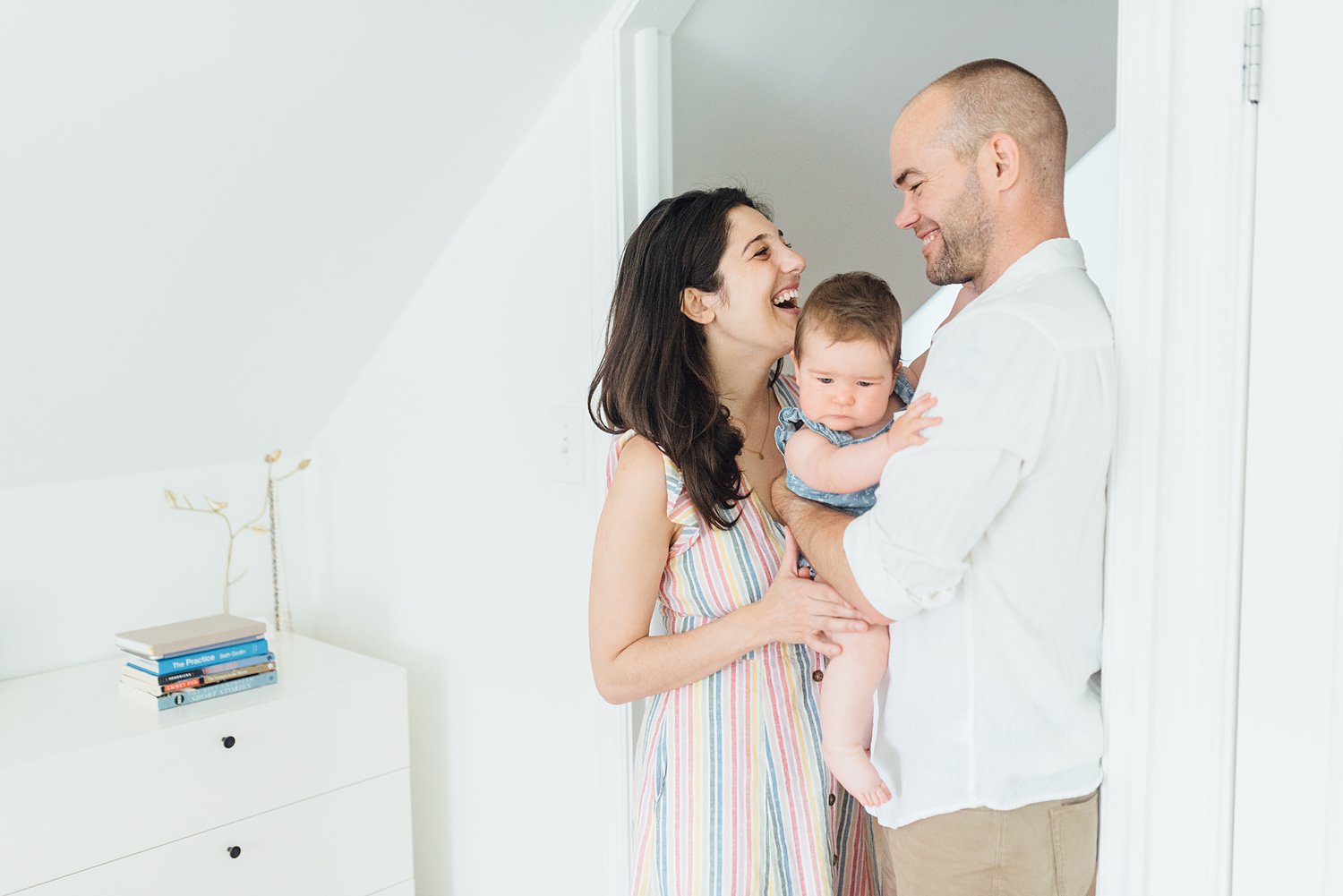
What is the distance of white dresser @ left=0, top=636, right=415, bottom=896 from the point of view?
5.50ft

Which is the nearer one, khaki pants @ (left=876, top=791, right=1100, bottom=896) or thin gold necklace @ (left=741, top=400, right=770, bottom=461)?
khaki pants @ (left=876, top=791, right=1100, bottom=896)

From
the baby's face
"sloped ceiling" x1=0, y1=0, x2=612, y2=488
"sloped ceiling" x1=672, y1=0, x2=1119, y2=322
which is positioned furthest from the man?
"sloped ceiling" x1=0, y1=0, x2=612, y2=488

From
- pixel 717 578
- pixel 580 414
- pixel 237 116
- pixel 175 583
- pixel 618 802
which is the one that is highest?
pixel 237 116

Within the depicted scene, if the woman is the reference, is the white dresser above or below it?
below

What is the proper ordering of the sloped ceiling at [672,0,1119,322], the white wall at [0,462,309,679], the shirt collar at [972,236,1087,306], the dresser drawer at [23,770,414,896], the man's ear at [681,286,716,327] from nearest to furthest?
the shirt collar at [972,236,1087,306], the man's ear at [681,286,716,327], the dresser drawer at [23,770,414,896], the sloped ceiling at [672,0,1119,322], the white wall at [0,462,309,679]

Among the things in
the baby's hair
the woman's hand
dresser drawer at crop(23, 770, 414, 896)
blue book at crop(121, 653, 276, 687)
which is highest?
the baby's hair

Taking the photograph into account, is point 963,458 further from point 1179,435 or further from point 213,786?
point 213,786

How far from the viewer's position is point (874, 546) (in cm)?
111

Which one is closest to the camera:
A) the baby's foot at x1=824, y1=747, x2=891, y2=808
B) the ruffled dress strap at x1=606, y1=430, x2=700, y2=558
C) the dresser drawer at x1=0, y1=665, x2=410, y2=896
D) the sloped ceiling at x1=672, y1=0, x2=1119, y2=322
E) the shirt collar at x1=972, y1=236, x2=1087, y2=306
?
the shirt collar at x1=972, y1=236, x2=1087, y2=306

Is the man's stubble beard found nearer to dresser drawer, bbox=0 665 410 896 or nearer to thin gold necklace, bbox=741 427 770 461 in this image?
thin gold necklace, bbox=741 427 770 461

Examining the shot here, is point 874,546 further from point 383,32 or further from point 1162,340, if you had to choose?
point 383,32

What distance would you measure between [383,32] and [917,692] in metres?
1.26

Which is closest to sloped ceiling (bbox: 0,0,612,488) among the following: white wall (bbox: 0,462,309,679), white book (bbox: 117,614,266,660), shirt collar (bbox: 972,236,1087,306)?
white wall (bbox: 0,462,309,679)

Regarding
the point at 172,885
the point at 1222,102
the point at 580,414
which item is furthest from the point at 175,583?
the point at 1222,102
